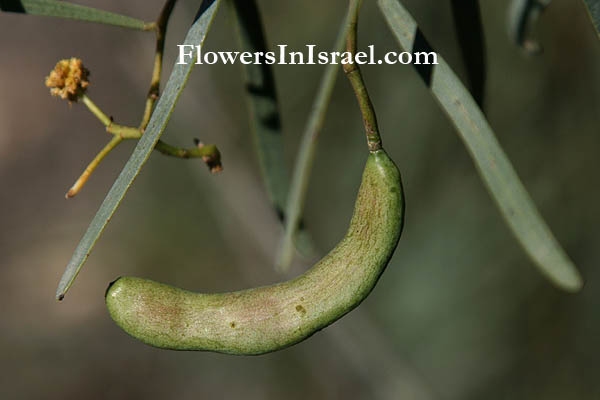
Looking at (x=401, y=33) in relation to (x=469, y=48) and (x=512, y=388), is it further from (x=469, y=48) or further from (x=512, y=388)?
(x=512, y=388)

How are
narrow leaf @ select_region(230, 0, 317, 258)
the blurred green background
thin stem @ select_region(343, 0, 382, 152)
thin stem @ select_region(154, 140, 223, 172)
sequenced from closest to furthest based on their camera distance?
1. thin stem @ select_region(343, 0, 382, 152)
2. thin stem @ select_region(154, 140, 223, 172)
3. narrow leaf @ select_region(230, 0, 317, 258)
4. the blurred green background

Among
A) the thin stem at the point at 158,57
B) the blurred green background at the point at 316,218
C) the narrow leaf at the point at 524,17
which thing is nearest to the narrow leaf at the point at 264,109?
the blurred green background at the point at 316,218

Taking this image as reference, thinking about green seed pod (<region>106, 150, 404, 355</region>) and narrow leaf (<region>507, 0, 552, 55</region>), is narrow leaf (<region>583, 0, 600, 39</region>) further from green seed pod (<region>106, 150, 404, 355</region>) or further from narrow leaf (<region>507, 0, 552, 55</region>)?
narrow leaf (<region>507, 0, 552, 55</region>)

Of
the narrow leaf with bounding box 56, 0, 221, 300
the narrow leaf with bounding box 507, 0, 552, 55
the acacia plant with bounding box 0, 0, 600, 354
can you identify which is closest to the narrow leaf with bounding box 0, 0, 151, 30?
the acacia plant with bounding box 0, 0, 600, 354

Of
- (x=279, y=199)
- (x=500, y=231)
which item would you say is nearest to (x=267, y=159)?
(x=279, y=199)

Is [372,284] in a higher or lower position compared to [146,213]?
higher
